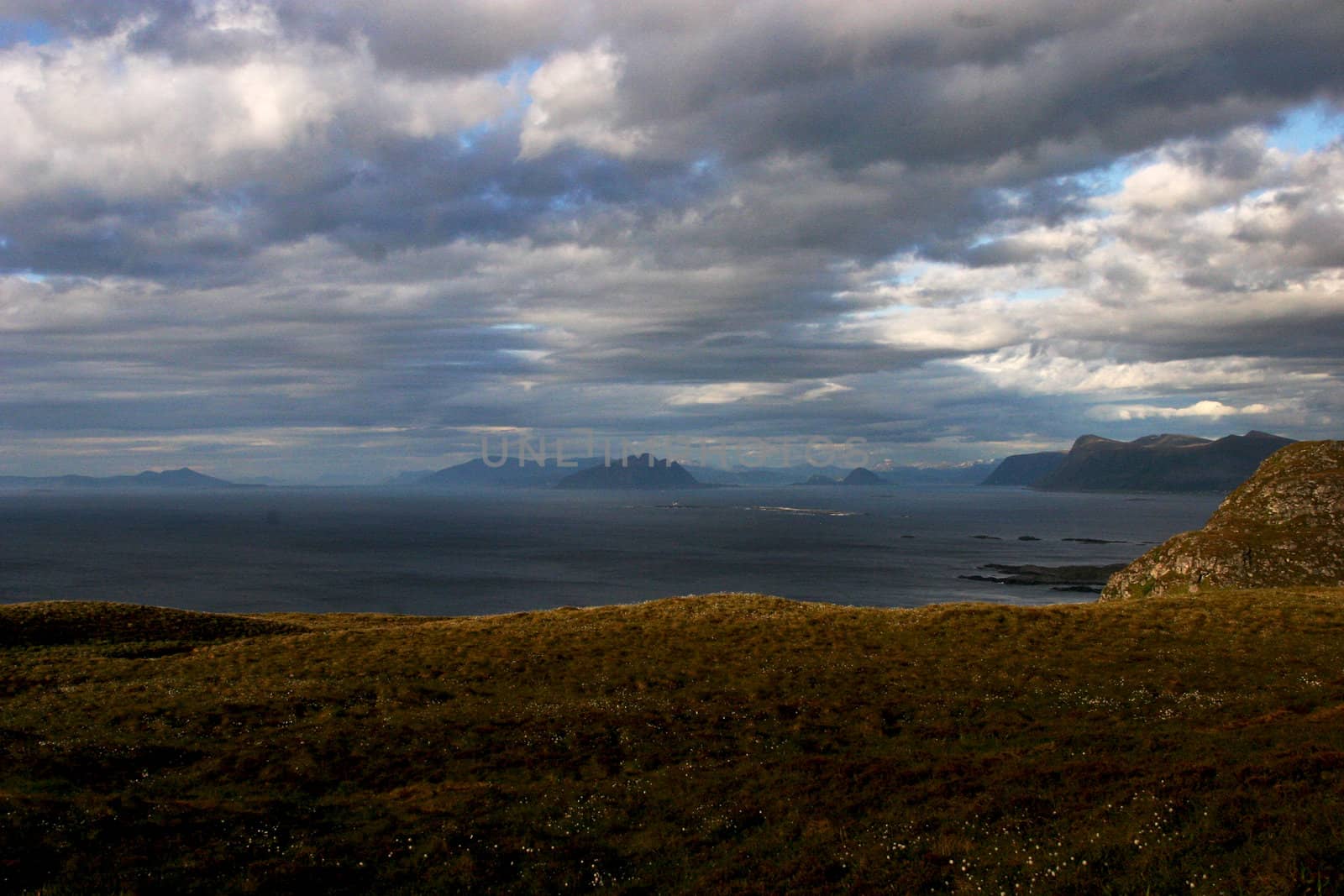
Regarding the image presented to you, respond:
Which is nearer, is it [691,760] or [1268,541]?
[691,760]

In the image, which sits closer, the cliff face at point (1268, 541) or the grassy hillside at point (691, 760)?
the grassy hillside at point (691, 760)

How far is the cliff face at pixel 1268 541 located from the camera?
9094 cm

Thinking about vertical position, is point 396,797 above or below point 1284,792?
below

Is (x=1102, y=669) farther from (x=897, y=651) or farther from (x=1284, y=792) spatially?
(x=1284, y=792)

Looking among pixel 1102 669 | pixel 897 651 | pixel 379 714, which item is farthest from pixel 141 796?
pixel 1102 669

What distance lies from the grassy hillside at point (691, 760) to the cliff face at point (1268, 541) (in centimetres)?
5593

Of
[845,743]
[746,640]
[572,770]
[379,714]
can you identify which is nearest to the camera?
[572,770]

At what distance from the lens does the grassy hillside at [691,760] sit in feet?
50.1

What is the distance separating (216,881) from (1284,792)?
21.9 metres

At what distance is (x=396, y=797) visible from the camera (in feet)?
67.6

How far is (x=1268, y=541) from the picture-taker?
319 ft

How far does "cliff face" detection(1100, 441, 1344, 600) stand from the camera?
90.9 metres

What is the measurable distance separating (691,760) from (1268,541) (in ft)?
340

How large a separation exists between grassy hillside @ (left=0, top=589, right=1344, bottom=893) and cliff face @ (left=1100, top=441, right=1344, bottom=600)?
5593cm
